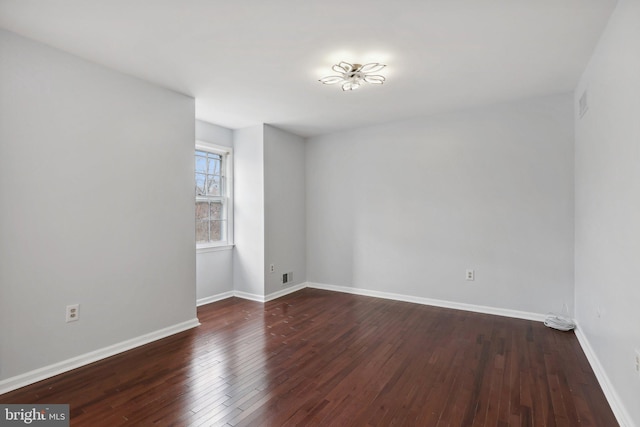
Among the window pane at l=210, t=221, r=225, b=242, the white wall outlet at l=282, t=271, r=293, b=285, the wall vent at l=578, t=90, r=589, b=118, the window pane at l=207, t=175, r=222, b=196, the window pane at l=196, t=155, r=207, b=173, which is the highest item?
the wall vent at l=578, t=90, r=589, b=118

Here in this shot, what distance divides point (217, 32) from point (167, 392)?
8.24ft

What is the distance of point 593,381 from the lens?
232 centimetres

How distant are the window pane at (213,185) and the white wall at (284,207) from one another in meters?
0.74

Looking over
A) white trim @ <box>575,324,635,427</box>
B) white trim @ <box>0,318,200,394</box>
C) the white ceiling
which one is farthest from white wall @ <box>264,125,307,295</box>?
white trim @ <box>575,324,635,427</box>

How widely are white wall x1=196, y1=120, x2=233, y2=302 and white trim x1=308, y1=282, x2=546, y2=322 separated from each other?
54.3 inches

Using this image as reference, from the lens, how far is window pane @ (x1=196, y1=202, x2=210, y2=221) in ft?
14.4

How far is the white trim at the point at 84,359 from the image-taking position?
2.24 m

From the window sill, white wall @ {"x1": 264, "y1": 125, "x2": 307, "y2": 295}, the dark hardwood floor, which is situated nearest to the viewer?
the dark hardwood floor

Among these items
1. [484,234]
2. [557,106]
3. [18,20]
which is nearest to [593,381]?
[484,234]

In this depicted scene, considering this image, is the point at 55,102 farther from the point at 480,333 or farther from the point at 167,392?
the point at 480,333

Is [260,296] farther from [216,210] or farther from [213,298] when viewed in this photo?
[216,210]

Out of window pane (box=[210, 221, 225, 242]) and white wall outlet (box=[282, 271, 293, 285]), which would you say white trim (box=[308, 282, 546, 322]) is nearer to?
white wall outlet (box=[282, 271, 293, 285])

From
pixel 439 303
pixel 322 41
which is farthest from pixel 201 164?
pixel 439 303

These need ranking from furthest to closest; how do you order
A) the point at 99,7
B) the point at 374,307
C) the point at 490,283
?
the point at 374,307 < the point at 490,283 < the point at 99,7
